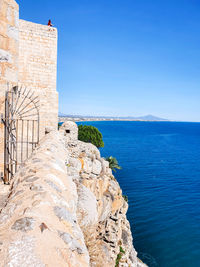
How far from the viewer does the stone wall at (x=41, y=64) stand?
10.7 meters

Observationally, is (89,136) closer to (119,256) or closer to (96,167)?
(96,167)

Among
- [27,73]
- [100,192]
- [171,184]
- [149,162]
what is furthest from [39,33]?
[149,162]

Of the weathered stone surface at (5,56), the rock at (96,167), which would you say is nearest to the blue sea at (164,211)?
the rock at (96,167)

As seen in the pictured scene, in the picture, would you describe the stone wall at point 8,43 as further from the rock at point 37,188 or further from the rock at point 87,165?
the rock at point 87,165

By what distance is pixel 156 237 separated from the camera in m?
21.2

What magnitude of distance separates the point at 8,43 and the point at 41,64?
24.3 feet

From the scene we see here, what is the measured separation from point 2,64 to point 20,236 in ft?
11.5

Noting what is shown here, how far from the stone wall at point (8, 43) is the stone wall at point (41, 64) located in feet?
22.7

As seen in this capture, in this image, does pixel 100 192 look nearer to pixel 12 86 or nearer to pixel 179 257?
pixel 12 86

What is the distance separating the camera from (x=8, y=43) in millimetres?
3996

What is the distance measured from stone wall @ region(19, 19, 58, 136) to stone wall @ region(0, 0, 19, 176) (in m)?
6.93

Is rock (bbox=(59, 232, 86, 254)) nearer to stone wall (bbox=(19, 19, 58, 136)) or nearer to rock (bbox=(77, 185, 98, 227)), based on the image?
rock (bbox=(77, 185, 98, 227))

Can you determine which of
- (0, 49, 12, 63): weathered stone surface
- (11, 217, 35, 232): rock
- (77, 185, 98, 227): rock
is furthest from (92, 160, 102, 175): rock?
(11, 217, 35, 232): rock

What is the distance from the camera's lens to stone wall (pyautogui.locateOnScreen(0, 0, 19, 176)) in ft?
12.8
